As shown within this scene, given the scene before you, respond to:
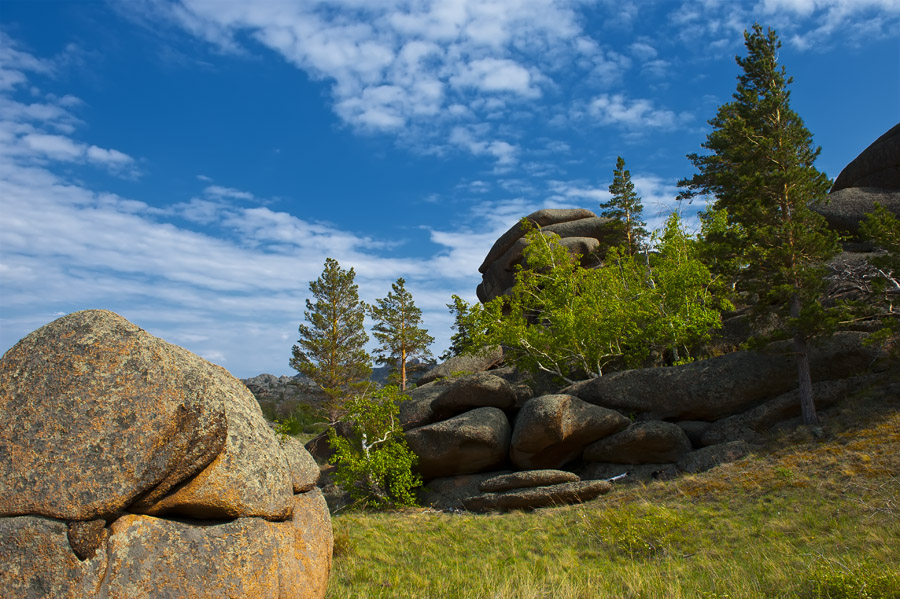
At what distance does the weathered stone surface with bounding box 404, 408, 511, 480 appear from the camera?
21.0 meters

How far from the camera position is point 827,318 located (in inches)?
657

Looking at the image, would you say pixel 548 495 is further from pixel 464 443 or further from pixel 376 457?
pixel 376 457

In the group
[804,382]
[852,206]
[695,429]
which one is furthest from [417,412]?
[852,206]

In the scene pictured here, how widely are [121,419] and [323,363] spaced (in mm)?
42892

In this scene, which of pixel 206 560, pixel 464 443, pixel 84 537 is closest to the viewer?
pixel 84 537

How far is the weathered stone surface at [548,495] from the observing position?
670 inches

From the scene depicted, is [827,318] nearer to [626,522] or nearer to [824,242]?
[824,242]

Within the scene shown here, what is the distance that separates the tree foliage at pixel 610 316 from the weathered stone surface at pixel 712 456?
5.84 metres

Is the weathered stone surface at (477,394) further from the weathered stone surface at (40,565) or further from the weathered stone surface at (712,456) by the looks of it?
the weathered stone surface at (40,565)

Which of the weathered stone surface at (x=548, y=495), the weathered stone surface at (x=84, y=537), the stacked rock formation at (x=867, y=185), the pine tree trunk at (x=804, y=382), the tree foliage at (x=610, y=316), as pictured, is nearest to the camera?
the weathered stone surface at (x=84, y=537)

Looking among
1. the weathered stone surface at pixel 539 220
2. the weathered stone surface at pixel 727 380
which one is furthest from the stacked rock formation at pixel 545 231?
the weathered stone surface at pixel 727 380

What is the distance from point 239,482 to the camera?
6.47 m

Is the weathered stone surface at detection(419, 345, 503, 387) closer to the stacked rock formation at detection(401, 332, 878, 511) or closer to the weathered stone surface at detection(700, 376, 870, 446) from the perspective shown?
the stacked rock formation at detection(401, 332, 878, 511)

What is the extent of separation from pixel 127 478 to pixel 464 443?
16.4m
